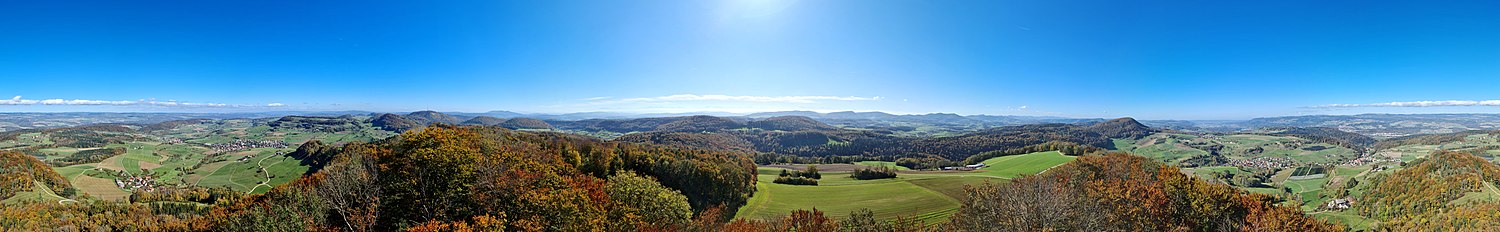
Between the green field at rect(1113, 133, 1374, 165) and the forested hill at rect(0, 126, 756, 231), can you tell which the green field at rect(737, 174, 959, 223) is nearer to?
the forested hill at rect(0, 126, 756, 231)

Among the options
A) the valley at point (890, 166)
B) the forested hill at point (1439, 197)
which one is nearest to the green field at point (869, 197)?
the valley at point (890, 166)

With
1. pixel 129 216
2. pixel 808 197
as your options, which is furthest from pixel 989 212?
pixel 129 216

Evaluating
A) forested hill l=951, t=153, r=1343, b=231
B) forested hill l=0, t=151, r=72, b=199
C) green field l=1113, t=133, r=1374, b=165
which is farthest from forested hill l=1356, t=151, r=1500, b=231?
forested hill l=0, t=151, r=72, b=199

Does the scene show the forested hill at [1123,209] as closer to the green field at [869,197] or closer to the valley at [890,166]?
the valley at [890,166]

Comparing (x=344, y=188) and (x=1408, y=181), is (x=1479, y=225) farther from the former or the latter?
(x=344, y=188)

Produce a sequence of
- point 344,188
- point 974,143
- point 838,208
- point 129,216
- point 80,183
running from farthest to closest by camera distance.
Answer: point 974,143
point 80,183
point 129,216
point 838,208
point 344,188

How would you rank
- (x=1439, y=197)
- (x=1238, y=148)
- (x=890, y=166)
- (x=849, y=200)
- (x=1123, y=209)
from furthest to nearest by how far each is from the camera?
(x=1238, y=148) < (x=890, y=166) < (x=849, y=200) < (x=1439, y=197) < (x=1123, y=209)

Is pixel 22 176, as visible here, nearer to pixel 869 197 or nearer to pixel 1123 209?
pixel 869 197

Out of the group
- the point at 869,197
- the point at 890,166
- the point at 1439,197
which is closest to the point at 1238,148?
the point at 890,166
